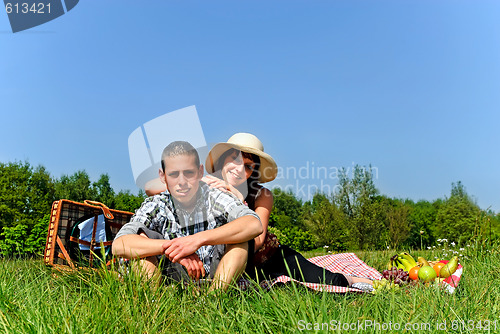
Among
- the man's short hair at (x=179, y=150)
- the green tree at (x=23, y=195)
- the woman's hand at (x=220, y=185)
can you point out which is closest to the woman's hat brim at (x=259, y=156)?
the woman's hand at (x=220, y=185)

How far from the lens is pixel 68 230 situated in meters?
4.82

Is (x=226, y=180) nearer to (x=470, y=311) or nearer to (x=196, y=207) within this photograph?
(x=196, y=207)

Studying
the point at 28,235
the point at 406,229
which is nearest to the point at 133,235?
the point at 28,235

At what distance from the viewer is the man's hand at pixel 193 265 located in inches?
126

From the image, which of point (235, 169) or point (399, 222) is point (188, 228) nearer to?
point (235, 169)

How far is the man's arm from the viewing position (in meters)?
3.16

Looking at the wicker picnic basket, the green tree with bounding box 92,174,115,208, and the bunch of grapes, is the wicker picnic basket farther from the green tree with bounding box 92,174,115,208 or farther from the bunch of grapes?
the green tree with bounding box 92,174,115,208

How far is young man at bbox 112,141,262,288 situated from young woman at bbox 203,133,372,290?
0.43m

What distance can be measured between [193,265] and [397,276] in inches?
88.9

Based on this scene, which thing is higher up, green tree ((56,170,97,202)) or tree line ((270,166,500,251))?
green tree ((56,170,97,202))

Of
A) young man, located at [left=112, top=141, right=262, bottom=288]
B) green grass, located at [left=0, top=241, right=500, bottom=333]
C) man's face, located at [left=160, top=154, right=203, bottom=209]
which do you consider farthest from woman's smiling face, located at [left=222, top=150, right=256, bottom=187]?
green grass, located at [left=0, top=241, right=500, bottom=333]

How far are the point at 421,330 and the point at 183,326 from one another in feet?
4.49

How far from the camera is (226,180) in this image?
13.8ft

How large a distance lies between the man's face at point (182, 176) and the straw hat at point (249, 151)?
2.72 ft
